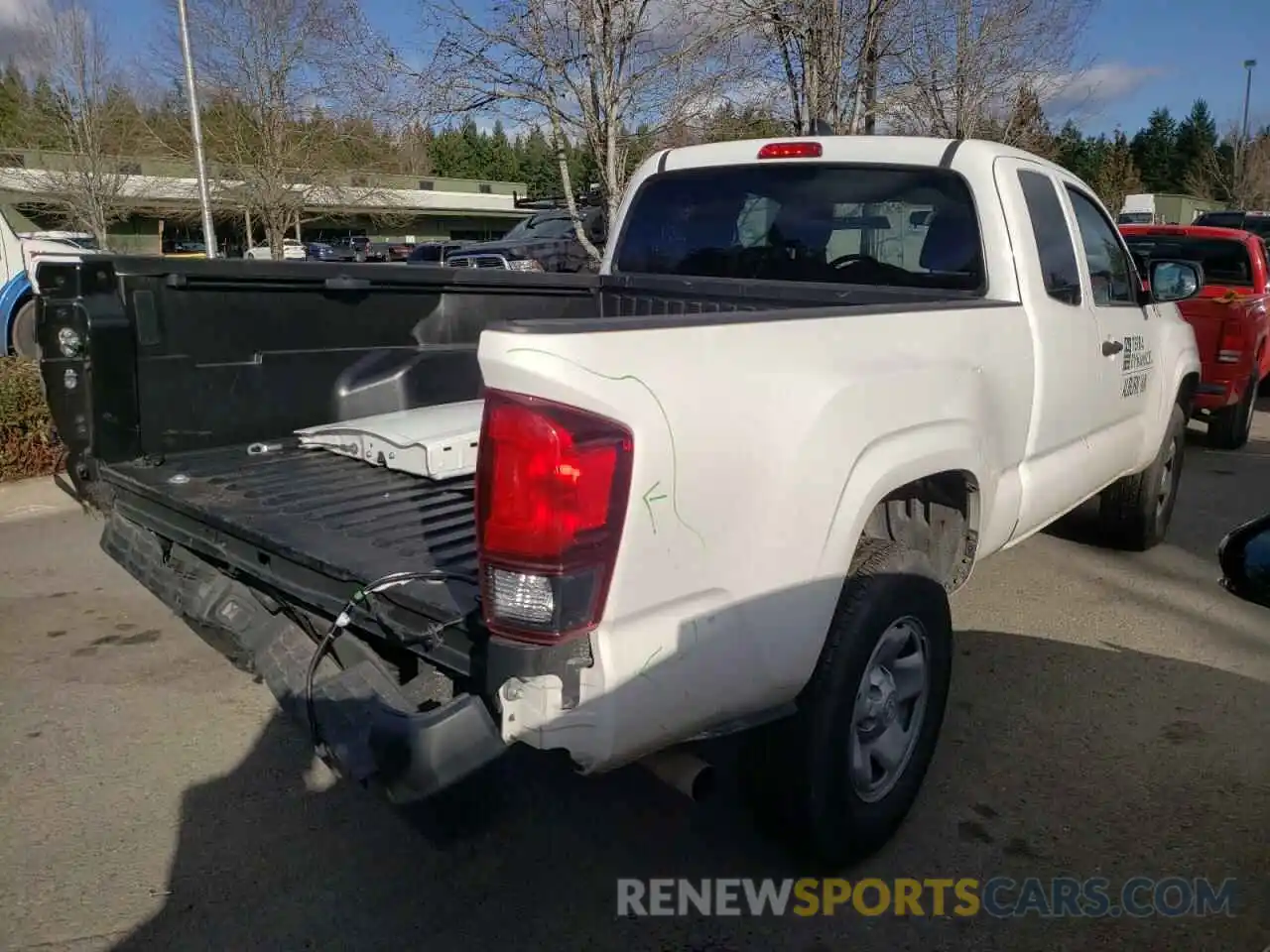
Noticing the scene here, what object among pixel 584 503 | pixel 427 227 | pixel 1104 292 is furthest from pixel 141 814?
pixel 427 227

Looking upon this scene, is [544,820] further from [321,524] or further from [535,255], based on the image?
[535,255]

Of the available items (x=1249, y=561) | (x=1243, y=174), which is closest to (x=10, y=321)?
(x=1249, y=561)

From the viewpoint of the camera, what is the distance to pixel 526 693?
7.28ft

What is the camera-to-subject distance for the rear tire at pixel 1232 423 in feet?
30.0

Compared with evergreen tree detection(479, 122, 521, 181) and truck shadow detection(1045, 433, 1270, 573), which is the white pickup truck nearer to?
truck shadow detection(1045, 433, 1270, 573)

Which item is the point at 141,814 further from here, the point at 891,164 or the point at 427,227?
the point at 427,227

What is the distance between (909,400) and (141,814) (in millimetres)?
2705

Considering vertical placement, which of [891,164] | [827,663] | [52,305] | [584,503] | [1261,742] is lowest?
[1261,742]

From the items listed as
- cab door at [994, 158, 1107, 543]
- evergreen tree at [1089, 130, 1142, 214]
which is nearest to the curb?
cab door at [994, 158, 1107, 543]

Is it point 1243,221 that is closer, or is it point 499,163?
point 1243,221

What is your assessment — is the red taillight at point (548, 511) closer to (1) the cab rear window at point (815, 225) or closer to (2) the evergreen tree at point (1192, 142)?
(1) the cab rear window at point (815, 225)

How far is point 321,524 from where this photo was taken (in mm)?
2922

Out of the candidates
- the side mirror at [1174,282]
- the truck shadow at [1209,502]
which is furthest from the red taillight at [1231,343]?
the side mirror at [1174,282]

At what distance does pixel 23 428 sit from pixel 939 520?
6.60 meters
